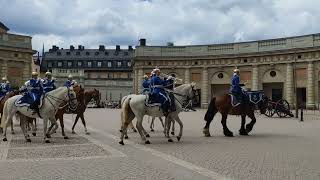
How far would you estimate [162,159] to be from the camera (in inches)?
489

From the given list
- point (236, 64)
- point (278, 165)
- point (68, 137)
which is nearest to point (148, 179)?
point (278, 165)

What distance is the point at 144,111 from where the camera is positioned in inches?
662

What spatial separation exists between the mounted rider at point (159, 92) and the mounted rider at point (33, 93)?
4.22m

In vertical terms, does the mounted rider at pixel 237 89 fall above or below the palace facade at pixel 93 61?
below

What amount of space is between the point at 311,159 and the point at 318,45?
40824 mm

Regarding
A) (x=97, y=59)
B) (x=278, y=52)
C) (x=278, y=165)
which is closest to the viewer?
(x=278, y=165)

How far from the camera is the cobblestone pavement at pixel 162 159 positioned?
33.2 ft

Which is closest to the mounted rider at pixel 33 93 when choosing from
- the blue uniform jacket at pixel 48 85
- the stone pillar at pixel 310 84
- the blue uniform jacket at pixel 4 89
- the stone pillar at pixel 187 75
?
the blue uniform jacket at pixel 48 85

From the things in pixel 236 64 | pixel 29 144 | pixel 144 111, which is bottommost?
pixel 29 144

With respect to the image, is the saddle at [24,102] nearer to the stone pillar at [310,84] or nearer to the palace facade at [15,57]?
the stone pillar at [310,84]

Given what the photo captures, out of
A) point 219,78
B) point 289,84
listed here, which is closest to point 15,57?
point 219,78

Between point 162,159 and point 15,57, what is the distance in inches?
1987

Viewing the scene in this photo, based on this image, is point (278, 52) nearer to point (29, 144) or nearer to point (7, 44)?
point (7, 44)

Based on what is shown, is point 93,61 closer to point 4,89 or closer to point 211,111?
point 4,89
